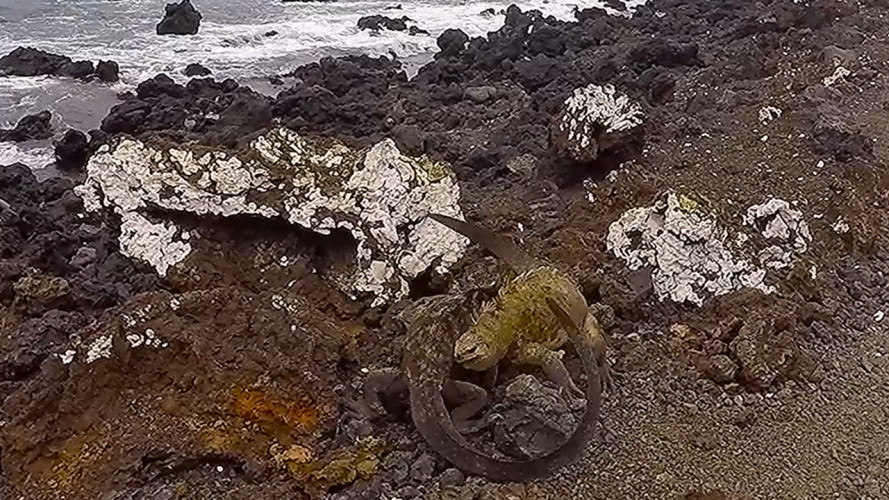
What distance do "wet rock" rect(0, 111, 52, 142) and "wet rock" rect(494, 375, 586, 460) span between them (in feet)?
27.5

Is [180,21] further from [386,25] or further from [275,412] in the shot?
[275,412]

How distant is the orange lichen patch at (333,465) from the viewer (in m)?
5.38

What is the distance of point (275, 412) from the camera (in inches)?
223

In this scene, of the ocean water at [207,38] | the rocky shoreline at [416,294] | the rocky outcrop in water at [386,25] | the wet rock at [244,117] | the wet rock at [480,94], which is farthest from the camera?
the rocky outcrop in water at [386,25]

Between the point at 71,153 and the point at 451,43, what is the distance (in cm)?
584

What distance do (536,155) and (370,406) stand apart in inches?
195

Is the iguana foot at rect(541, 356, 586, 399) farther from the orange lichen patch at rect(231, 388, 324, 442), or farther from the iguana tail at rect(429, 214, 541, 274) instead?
the orange lichen patch at rect(231, 388, 324, 442)

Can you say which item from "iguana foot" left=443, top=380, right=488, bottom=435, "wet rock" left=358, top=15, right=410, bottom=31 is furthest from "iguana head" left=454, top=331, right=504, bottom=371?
"wet rock" left=358, top=15, right=410, bottom=31

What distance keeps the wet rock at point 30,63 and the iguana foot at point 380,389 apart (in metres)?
10.3

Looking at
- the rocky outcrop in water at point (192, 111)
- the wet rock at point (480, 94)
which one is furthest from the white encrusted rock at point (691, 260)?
the wet rock at point (480, 94)

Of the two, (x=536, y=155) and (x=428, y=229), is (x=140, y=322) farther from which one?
(x=536, y=155)

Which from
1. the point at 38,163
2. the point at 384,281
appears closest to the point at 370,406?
the point at 384,281

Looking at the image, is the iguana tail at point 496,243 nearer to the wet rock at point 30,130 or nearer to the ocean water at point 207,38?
the wet rock at point 30,130

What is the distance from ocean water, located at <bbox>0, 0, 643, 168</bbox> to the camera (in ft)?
45.6
